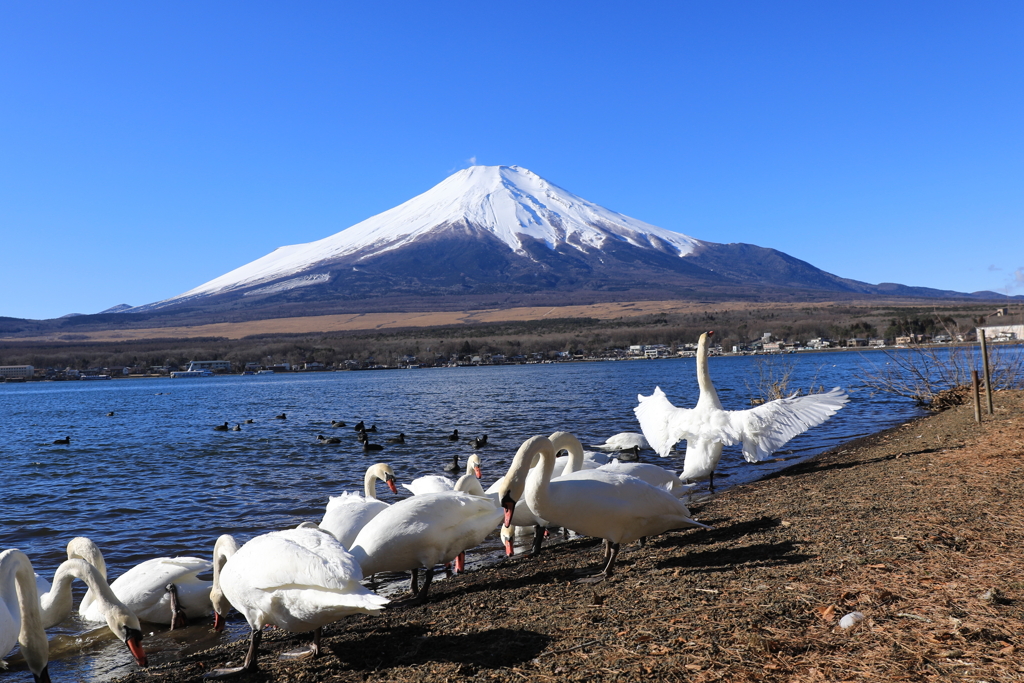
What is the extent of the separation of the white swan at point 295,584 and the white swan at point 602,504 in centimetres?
182

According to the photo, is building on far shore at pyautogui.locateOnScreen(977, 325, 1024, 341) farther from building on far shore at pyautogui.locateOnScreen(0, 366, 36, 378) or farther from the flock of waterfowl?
building on far shore at pyautogui.locateOnScreen(0, 366, 36, 378)

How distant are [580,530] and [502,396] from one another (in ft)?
120

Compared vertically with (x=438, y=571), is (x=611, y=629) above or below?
above

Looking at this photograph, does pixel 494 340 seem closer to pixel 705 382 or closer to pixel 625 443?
pixel 625 443

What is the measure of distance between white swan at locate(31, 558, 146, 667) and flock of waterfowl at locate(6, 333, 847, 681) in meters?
0.01

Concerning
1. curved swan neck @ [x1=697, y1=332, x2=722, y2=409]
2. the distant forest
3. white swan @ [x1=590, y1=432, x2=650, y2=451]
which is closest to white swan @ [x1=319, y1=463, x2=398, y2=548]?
curved swan neck @ [x1=697, y1=332, x2=722, y2=409]

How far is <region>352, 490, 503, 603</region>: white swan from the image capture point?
6.00 m

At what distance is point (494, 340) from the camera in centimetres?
12200

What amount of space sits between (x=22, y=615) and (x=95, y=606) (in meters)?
1.65

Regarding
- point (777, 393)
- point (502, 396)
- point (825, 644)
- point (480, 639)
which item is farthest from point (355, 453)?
point (502, 396)

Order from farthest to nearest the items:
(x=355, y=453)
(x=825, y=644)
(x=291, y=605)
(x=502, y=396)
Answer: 1. (x=502, y=396)
2. (x=355, y=453)
3. (x=291, y=605)
4. (x=825, y=644)

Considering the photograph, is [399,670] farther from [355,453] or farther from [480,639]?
[355,453]

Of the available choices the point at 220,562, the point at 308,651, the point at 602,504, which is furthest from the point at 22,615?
A: the point at 602,504

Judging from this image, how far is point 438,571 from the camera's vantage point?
796 cm
